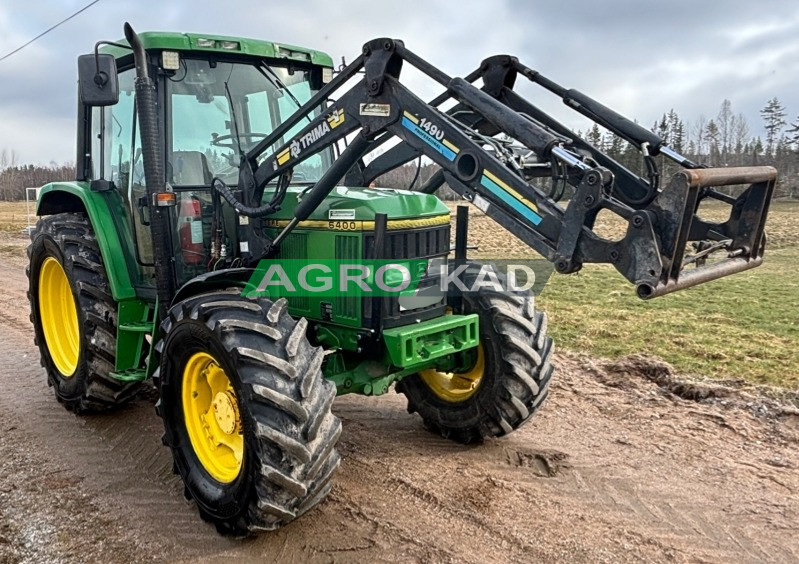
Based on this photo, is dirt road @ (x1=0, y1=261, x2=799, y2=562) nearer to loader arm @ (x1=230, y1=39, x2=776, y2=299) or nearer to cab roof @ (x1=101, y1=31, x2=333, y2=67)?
loader arm @ (x1=230, y1=39, x2=776, y2=299)

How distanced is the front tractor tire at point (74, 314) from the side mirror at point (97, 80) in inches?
58.0

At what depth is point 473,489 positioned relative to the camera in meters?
4.03

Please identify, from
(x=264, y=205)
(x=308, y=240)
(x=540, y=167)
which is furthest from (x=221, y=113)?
(x=540, y=167)

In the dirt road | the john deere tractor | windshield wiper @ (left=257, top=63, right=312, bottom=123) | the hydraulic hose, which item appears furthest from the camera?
windshield wiper @ (left=257, top=63, right=312, bottom=123)

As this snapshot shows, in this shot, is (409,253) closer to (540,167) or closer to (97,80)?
(540,167)

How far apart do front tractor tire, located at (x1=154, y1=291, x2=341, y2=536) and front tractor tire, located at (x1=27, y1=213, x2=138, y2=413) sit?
46.1 inches

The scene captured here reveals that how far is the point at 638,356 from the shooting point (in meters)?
6.57

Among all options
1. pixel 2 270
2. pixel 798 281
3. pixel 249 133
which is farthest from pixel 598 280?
pixel 2 270

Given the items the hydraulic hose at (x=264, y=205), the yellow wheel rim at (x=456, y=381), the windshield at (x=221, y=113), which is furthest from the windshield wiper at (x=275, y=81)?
the yellow wheel rim at (x=456, y=381)

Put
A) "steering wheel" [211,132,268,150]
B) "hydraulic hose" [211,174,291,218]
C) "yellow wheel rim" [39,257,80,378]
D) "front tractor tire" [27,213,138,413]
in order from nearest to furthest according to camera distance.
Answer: "hydraulic hose" [211,174,291,218]
"steering wheel" [211,132,268,150]
"front tractor tire" [27,213,138,413]
"yellow wheel rim" [39,257,80,378]

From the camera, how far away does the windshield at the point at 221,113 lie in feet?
14.0

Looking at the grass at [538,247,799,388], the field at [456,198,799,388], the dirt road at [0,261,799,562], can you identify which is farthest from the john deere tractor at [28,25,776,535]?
the grass at [538,247,799,388]

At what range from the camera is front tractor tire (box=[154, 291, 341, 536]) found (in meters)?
3.24

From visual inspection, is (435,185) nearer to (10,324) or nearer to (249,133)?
(249,133)
